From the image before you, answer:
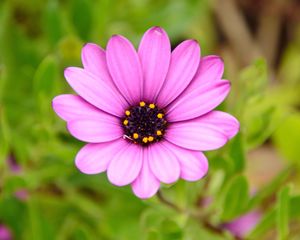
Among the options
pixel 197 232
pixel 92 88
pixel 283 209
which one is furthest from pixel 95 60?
pixel 197 232

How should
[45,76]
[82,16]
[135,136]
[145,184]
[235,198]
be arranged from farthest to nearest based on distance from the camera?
[82,16] → [45,76] → [235,198] → [135,136] → [145,184]

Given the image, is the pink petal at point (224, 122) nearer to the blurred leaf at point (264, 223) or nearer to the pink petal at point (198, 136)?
the pink petal at point (198, 136)

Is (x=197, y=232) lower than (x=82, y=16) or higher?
lower

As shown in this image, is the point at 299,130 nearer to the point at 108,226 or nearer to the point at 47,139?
the point at 108,226

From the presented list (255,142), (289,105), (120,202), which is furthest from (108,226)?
(289,105)

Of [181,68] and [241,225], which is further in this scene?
[241,225]

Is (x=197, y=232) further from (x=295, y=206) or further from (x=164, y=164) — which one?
(x=164, y=164)

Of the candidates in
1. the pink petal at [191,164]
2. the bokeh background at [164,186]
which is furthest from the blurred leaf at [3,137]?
the pink petal at [191,164]
